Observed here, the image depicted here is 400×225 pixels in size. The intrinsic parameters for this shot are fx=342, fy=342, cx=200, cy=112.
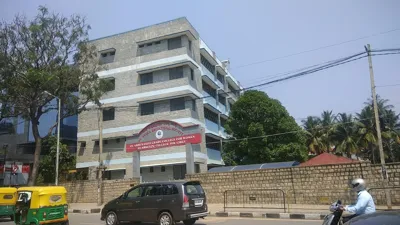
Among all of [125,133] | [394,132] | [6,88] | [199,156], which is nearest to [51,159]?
[125,133]

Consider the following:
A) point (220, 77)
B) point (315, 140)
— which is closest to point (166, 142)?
point (220, 77)

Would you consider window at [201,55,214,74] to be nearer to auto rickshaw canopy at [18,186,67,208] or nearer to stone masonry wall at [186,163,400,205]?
stone masonry wall at [186,163,400,205]

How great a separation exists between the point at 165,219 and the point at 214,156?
26377 mm

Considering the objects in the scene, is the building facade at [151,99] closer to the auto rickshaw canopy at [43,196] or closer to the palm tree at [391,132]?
the auto rickshaw canopy at [43,196]

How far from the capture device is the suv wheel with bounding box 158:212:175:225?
1234 cm

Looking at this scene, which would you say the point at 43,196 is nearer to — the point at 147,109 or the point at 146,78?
the point at 147,109

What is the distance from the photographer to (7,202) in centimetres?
1697

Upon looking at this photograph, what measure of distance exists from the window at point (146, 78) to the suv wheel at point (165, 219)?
80.8ft

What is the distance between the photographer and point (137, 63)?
36.7m

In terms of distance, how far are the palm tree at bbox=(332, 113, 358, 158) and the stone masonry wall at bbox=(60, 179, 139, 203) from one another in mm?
33894

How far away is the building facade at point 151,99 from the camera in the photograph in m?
34.0

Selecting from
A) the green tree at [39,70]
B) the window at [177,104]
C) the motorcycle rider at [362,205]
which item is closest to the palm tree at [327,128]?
the window at [177,104]

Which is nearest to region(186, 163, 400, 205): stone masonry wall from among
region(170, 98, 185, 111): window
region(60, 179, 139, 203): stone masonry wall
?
region(60, 179, 139, 203): stone masonry wall

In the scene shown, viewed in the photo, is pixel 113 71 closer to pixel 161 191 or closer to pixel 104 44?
pixel 104 44
